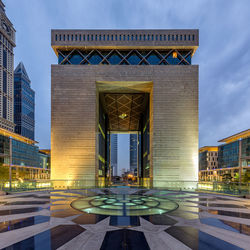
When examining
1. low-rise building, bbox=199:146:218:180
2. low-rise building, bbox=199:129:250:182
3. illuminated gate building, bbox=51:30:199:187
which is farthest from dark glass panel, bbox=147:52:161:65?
low-rise building, bbox=199:146:218:180

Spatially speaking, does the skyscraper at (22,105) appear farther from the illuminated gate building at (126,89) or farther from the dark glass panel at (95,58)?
the dark glass panel at (95,58)

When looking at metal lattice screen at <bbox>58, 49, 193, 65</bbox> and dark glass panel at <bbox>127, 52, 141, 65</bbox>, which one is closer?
metal lattice screen at <bbox>58, 49, 193, 65</bbox>

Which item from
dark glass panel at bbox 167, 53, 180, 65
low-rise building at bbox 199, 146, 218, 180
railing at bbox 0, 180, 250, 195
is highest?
dark glass panel at bbox 167, 53, 180, 65

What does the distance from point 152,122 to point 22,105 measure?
16776cm

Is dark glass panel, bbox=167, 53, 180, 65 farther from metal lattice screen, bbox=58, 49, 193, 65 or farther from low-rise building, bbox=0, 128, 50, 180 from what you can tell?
low-rise building, bbox=0, 128, 50, 180

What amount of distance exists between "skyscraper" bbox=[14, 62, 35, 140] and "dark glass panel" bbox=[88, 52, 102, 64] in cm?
15685

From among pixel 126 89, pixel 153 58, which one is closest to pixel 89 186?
pixel 126 89

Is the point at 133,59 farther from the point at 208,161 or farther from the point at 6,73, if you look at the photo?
the point at 6,73

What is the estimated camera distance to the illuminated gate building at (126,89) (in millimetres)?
25391

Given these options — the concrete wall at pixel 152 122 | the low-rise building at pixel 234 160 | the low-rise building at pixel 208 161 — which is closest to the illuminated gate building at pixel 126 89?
the concrete wall at pixel 152 122

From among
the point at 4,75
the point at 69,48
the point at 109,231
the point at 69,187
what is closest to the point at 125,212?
the point at 109,231

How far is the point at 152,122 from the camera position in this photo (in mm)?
26719

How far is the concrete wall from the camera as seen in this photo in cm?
2528

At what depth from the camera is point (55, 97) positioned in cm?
2636
